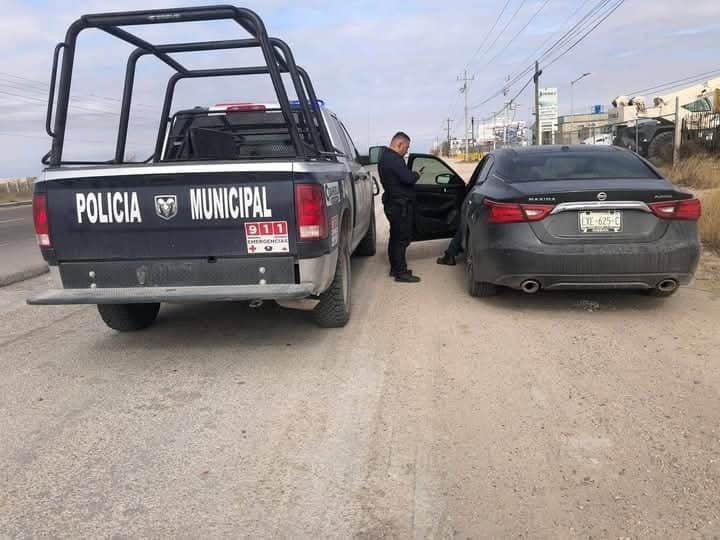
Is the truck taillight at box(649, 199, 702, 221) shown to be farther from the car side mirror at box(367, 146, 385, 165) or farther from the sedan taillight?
the car side mirror at box(367, 146, 385, 165)

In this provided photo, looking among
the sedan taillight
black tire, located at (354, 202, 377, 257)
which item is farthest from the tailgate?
black tire, located at (354, 202, 377, 257)

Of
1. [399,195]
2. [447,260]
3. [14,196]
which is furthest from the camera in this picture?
[14,196]

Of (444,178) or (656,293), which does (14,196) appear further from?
(656,293)

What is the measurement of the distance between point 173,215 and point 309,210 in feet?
3.01

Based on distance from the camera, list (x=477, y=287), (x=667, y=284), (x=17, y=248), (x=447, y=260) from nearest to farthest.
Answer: (x=667, y=284) → (x=477, y=287) → (x=447, y=260) → (x=17, y=248)

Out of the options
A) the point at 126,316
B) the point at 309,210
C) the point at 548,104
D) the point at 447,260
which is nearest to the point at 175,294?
the point at 309,210

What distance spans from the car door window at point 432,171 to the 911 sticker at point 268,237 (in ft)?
14.3

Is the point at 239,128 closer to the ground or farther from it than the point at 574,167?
farther from it

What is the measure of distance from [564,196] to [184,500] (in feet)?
11.9

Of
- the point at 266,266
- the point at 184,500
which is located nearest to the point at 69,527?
the point at 184,500

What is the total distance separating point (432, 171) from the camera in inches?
325

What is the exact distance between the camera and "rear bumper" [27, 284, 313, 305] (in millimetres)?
3994

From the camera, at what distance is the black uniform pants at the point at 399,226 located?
274 inches

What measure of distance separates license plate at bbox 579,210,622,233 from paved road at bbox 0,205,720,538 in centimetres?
79
